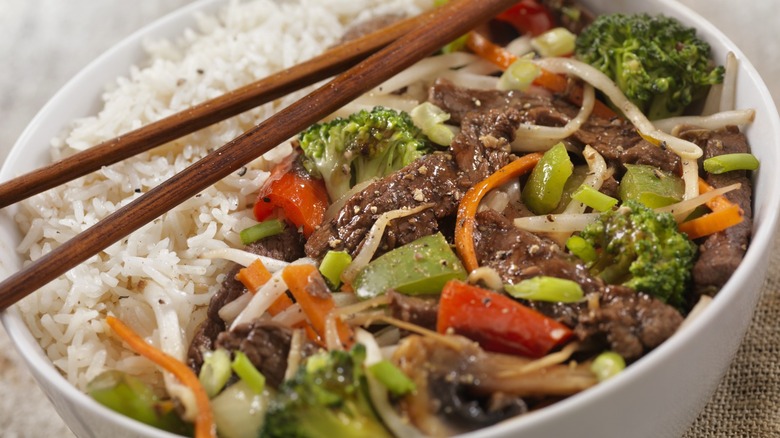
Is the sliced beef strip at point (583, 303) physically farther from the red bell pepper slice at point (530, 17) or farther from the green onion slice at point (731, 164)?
the red bell pepper slice at point (530, 17)

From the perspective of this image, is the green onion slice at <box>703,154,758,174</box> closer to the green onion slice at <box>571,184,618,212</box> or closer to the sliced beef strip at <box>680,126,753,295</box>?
the sliced beef strip at <box>680,126,753,295</box>

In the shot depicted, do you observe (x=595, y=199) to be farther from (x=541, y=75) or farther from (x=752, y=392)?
(x=752, y=392)

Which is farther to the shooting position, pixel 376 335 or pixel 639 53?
pixel 639 53

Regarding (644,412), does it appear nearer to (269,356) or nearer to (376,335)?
(376,335)

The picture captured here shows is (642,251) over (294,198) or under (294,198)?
under

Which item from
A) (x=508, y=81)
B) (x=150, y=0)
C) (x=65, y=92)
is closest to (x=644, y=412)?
(x=508, y=81)

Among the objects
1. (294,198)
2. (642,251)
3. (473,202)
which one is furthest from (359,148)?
(642,251)

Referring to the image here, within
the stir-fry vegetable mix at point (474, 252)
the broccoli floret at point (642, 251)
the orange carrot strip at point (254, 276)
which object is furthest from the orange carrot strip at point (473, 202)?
the orange carrot strip at point (254, 276)

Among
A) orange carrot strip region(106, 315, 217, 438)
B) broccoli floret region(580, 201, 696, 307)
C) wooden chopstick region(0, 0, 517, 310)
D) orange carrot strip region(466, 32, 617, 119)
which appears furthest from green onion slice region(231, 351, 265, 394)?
orange carrot strip region(466, 32, 617, 119)
